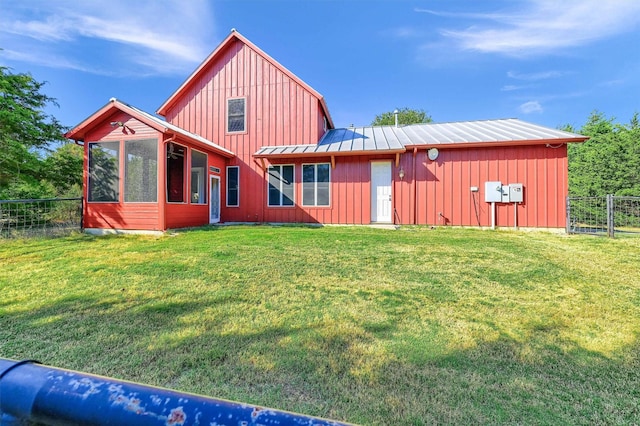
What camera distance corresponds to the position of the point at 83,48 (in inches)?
460

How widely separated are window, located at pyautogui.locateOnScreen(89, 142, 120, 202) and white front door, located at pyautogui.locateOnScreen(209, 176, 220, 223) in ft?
9.45

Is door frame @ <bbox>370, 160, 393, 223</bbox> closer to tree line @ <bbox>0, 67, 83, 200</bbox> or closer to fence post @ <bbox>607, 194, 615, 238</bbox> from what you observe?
fence post @ <bbox>607, 194, 615, 238</bbox>

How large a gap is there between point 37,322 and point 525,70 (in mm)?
19582

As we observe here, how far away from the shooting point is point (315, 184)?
10227 mm

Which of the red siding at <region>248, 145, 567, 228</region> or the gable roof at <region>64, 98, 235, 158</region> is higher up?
the gable roof at <region>64, 98, 235, 158</region>

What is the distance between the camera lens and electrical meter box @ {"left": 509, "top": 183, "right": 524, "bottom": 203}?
889 centimetres

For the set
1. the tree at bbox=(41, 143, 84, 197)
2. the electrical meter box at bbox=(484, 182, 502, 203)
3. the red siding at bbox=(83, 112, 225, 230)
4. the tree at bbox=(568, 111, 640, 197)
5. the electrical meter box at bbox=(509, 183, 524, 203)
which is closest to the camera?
the red siding at bbox=(83, 112, 225, 230)

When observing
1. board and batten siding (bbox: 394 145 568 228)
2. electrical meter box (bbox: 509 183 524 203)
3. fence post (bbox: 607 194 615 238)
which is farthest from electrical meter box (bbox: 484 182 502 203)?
fence post (bbox: 607 194 615 238)

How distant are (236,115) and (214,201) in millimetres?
3645

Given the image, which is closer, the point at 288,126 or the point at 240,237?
the point at 240,237

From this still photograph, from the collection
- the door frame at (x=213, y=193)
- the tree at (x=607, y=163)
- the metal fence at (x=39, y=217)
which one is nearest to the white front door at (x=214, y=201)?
the door frame at (x=213, y=193)

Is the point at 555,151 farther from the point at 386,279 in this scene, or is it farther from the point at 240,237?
the point at 240,237

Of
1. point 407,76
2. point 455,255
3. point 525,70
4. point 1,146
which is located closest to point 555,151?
point 455,255

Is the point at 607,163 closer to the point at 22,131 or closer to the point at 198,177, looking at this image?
the point at 198,177
